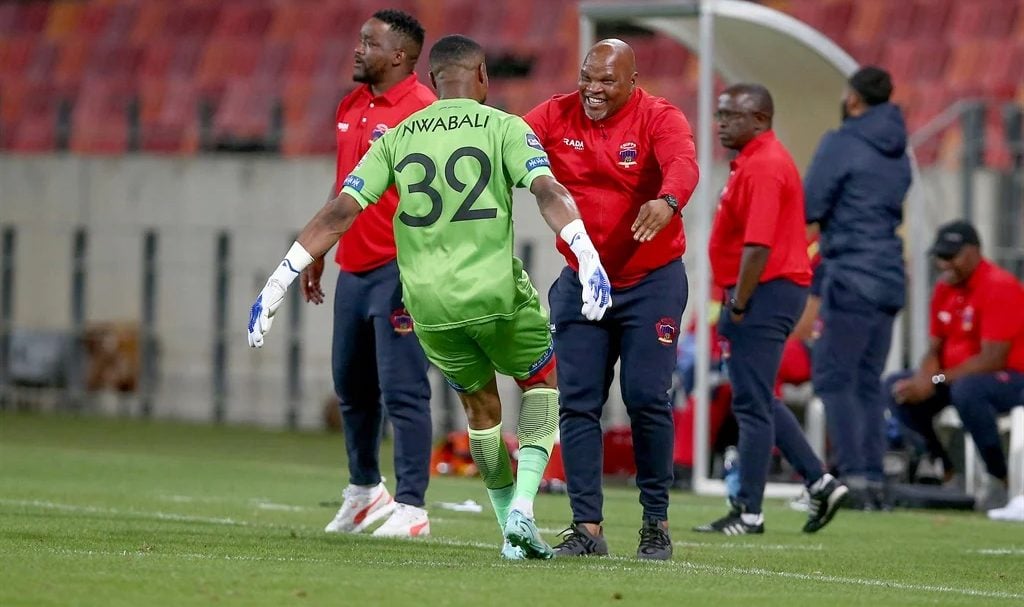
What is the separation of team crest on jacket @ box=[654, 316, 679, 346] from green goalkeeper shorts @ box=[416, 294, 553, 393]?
0.38 metres

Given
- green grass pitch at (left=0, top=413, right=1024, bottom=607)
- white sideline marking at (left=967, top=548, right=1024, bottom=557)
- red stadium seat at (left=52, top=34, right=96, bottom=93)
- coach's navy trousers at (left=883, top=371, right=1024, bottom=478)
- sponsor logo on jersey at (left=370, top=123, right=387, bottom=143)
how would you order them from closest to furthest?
green grass pitch at (left=0, top=413, right=1024, bottom=607), sponsor logo on jersey at (left=370, top=123, right=387, bottom=143), white sideline marking at (left=967, top=548, right=1024, bottom=557), coach's navy trousers at (left=883, top=371, right=1024, bottom=478), red stadium seat at (left=52, top=34, right=96, bottom=93)

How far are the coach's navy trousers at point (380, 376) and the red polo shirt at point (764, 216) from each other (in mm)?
1624

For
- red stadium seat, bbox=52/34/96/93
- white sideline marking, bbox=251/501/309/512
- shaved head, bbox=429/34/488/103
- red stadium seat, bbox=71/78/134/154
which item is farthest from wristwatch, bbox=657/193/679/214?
red stadium seat, bbox=52/34/96/93

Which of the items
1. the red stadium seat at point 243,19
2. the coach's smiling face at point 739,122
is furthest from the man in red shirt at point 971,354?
the red stadium seat at point 243,19

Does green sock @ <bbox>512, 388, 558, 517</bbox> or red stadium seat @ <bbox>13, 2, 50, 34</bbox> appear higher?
red stadium seat @ <bbox>13, 2, 50, 34</bbox>

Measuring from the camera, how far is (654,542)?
6449 mm

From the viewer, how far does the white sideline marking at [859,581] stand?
5707mm

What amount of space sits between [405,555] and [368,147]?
1.86 meters

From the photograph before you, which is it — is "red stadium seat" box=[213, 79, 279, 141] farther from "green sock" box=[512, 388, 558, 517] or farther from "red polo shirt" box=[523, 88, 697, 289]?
"green sock" box=[512, 388, 558, 517]

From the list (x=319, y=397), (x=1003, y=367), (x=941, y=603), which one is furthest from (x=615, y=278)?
(x=319, y=397)

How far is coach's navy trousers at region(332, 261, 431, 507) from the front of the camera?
730 cm

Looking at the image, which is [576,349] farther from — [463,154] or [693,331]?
[693,331]

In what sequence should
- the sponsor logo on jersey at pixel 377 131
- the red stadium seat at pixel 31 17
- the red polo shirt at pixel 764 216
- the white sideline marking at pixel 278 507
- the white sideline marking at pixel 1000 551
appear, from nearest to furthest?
the sponsor logo on jersey at pixel 377 131, the white sideline marking at pixel 1000 551, the red polo shirt at pixel 764 216, the white sideline marking at pixel 278 507, the red stadium seat at pixel 31 17

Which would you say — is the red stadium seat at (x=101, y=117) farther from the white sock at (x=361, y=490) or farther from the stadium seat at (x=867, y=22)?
the white sock at (x=361, y=490)
